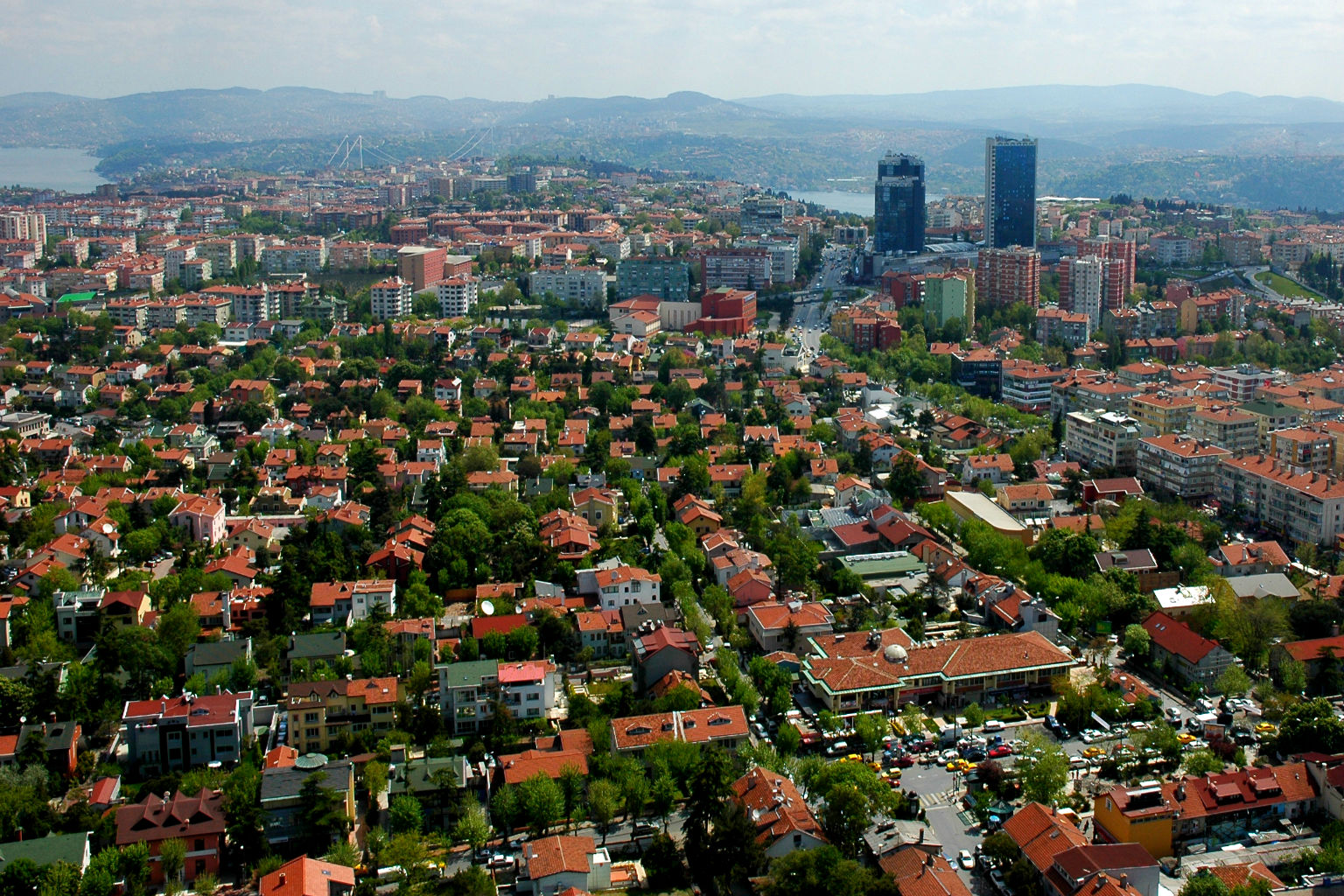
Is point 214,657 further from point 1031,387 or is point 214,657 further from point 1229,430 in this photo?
point 1031,387

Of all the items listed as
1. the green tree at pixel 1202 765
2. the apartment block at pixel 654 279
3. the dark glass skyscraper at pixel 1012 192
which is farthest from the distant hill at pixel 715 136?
the green tree at pixel 1202 765

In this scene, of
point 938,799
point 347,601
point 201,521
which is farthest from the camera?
point 201,521

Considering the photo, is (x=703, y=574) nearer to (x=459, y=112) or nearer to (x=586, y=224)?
(x=586, y=224)

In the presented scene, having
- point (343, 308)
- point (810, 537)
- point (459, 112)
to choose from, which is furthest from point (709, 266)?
point (459, 112)

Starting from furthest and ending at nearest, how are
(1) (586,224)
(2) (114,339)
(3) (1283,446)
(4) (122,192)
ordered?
(4) (122,192)
(1) (586,224)
(2) (114,339)
(3) (1283,446)

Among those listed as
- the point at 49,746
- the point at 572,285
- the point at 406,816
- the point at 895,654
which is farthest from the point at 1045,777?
the point at 572,285

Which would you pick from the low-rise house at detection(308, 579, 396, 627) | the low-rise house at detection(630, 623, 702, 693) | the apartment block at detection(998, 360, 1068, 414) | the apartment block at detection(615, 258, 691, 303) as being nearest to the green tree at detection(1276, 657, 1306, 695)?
the low-rise house at detection(630, 623, 702, 693)
